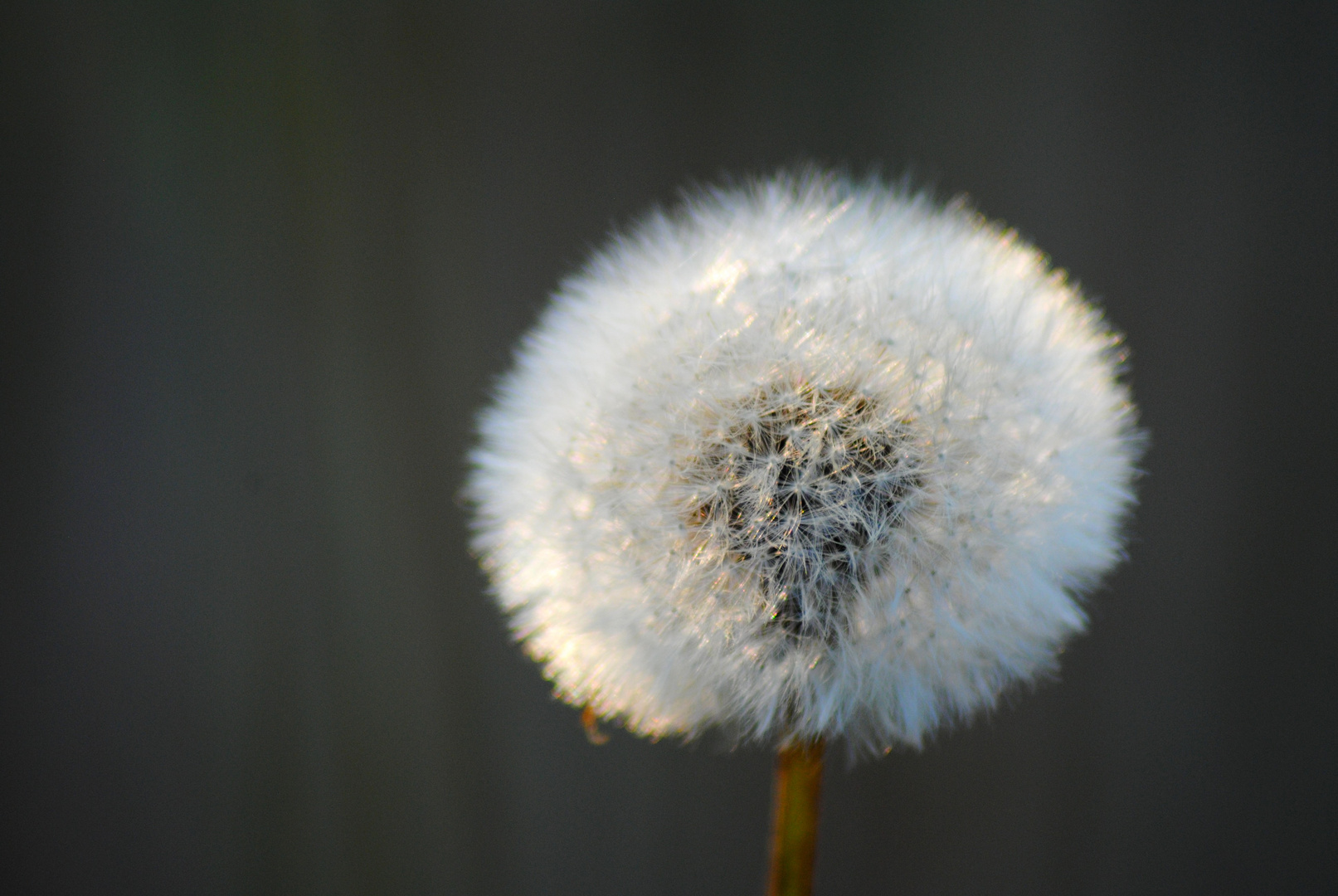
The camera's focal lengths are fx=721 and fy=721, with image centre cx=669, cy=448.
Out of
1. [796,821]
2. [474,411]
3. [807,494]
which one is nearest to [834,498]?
[807,494]

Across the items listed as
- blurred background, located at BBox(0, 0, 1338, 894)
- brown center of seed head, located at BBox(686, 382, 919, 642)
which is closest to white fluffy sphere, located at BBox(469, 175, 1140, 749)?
brown center of seed head, located at BBox(686, 382, 919, 642)

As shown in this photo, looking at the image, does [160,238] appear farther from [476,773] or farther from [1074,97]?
[1074,97]

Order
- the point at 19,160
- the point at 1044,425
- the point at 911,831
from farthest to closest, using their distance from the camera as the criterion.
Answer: the point at 911,831
the point at 19,160
the point at 1044,425

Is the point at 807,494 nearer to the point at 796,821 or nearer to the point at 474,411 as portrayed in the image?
the point at 796,821

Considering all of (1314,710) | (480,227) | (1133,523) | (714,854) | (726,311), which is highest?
(480,227)

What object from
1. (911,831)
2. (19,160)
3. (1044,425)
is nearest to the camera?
(1044,425)

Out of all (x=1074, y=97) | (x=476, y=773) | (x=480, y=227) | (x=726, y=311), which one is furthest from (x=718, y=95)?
(x=476, y=773)
